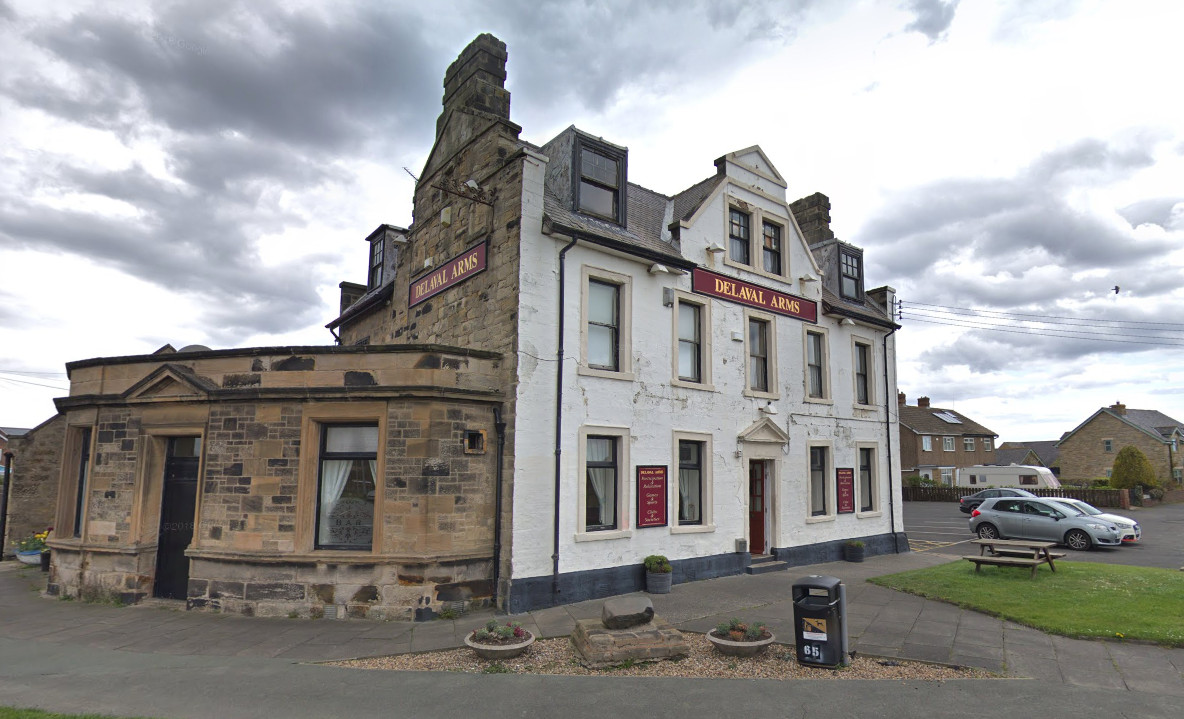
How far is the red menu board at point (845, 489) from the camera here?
58.6 ft

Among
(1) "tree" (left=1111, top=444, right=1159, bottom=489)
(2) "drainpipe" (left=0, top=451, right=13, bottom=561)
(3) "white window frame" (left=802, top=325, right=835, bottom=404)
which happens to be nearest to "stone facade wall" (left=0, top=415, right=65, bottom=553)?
(2) "drainpipe" (left=0, top=451, right=13, bottom=561)

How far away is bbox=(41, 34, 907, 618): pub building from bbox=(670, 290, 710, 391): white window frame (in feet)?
0.19

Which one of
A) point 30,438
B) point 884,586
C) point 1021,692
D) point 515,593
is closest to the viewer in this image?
point 1021,692

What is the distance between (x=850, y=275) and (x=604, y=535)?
43.4 feet

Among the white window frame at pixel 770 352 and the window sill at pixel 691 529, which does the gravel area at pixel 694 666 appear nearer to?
the window sill at pixel 691 529

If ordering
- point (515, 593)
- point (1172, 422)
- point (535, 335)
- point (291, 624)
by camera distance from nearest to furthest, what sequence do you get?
point (291, 624) < point (515, 593) < point (535, 335) < point (1172, 422)

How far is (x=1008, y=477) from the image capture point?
41.9 metres

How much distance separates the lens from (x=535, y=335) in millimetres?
11898

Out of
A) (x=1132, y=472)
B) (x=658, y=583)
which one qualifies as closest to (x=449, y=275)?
(x=658, y=583)

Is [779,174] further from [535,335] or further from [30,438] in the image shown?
[30,438]

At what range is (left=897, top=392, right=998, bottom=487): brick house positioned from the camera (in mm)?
54500

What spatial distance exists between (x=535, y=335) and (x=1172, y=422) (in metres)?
68.3

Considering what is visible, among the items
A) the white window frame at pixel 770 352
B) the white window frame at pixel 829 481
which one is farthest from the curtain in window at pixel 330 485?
the white window frame at pixel 829 481

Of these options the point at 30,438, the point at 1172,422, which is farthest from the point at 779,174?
the point at 1172,422
